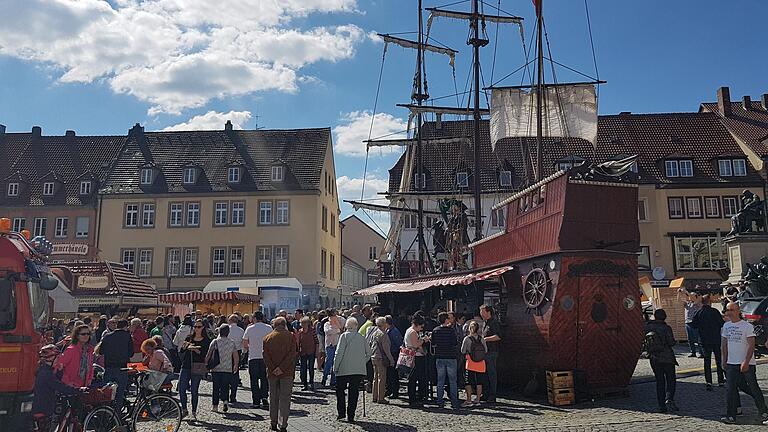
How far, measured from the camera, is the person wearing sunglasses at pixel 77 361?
27.6 feet

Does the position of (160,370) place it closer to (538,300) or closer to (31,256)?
(31,256)

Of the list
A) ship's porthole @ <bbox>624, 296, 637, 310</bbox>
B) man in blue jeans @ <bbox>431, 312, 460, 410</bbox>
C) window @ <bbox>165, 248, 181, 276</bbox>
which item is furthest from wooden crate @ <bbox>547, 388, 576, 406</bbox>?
window @ <bbox>165, 248, 181, 276</bbox>

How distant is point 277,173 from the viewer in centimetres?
4247

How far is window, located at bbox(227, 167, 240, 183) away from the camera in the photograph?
42562mm

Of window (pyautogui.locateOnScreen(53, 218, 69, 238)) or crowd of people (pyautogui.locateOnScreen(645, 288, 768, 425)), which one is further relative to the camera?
window (pyautogui.locateOnScreen(53, 218, 69, 238))

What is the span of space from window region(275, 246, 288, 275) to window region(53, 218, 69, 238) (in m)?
14.0

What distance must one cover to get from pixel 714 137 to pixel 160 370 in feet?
142

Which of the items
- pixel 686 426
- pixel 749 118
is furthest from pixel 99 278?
pixel 749 118

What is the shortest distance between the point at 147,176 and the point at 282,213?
9594mm

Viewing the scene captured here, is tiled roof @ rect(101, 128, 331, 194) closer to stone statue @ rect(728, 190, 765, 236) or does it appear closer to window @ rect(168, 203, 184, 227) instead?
window @ rect(168, 203, 184, 227)

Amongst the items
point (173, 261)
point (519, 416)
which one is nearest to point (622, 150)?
point (173, 261)

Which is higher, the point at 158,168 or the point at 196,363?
the point at 158,168

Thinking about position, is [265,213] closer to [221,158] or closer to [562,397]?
[221,158]

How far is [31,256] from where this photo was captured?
8.91 m
